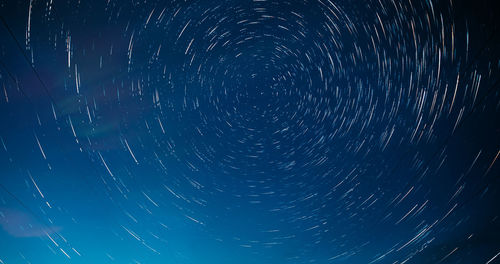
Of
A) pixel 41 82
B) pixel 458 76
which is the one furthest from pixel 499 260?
pixel 41 82

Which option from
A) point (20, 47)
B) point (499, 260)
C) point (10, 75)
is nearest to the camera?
point (20, 47)

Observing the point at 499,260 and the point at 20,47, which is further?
the point at 499,260

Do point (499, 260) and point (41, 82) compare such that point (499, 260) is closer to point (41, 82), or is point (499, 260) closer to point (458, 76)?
point (458, 76)

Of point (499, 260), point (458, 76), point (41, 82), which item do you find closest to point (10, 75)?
point (41, 82)

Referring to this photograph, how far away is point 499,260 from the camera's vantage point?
18719mm

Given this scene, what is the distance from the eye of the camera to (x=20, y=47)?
464 centimetres

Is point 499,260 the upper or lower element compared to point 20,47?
upper

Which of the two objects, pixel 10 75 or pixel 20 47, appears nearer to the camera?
pixel 20 47

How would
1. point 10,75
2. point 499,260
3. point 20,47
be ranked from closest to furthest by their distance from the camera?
point 20,47
point 10,75
point 499,260

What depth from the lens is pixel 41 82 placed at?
16.9 feet

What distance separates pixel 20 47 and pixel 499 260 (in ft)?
87.3

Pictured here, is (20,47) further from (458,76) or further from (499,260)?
(499,260)

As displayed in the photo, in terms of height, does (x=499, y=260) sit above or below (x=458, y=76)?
above

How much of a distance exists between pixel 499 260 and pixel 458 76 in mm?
20731
